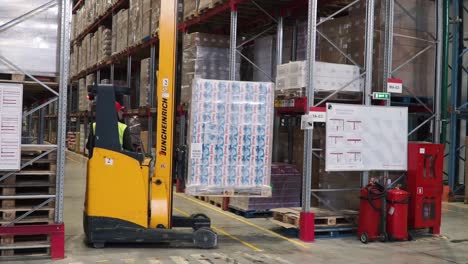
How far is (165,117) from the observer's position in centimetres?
655

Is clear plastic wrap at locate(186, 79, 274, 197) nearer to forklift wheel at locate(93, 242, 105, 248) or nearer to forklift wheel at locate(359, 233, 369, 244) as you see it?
forklift wheel at locate(93, 242, 105, 248)

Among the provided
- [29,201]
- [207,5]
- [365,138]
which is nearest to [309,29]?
[365,138]

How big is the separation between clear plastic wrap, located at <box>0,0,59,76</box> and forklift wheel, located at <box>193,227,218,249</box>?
8.95 feet

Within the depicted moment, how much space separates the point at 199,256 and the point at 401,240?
3381 mm

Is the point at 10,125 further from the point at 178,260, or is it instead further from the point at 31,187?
the point at 178,260

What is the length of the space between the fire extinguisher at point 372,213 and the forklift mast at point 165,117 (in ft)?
9.83

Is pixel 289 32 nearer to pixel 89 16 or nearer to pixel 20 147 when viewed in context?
pixel 20 147

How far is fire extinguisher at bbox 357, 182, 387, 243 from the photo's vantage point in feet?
24.6

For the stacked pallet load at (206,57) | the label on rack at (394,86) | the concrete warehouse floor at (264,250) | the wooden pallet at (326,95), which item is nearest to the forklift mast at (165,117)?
the concrete warehouse floor at (264,250)

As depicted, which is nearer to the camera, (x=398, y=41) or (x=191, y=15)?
(x=398, y=41)

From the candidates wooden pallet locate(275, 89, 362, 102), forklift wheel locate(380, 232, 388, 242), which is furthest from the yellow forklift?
forklift wheel locate(380, 232, 388, 242)

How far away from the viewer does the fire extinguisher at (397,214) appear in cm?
753

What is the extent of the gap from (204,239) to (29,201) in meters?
2.27

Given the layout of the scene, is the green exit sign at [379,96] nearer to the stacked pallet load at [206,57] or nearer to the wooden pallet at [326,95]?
the wooden pallet at [326,95]
